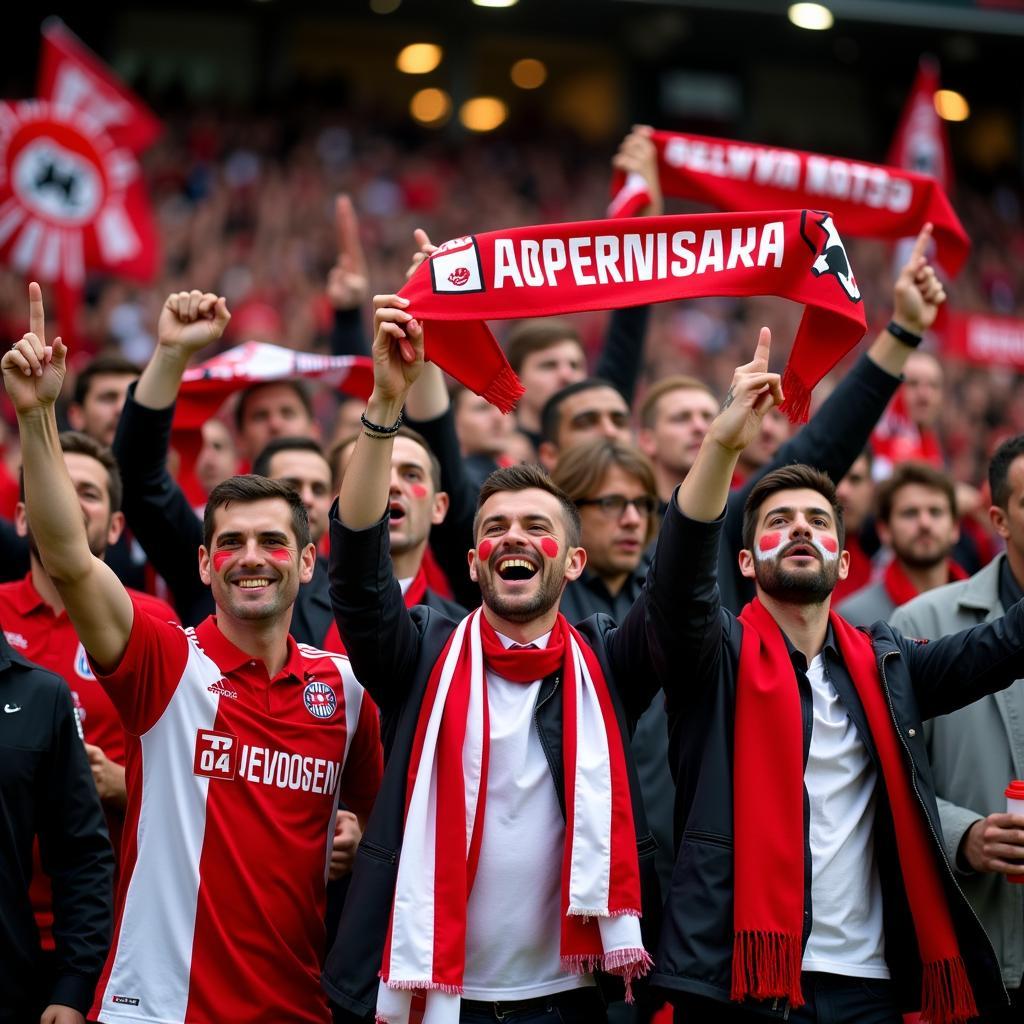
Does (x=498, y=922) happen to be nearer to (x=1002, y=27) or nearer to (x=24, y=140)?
(x=24, y=140)

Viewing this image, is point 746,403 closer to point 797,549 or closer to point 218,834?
point 797,549

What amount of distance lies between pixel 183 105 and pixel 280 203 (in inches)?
115

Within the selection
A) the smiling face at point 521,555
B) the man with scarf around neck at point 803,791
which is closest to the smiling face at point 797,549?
the man with scarf around neck at point 803,791

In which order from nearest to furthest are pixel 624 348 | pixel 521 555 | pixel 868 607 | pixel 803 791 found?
pixel 803 791
pixel 521 555
pixel 868 607
pixel 624 348

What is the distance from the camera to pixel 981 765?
4.29 meters

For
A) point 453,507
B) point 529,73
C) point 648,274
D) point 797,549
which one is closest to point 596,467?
point 453,507

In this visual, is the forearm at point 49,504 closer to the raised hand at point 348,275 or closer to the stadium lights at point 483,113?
the raised hand at point 348,275

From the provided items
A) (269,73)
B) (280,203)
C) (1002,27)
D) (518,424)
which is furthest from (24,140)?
(1002,27)

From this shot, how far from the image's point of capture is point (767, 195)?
607 cm

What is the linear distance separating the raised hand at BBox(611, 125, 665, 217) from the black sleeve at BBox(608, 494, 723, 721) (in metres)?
2.70

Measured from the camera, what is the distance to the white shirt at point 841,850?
3.68 meters

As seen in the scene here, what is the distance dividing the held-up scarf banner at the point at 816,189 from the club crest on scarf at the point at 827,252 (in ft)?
5.60

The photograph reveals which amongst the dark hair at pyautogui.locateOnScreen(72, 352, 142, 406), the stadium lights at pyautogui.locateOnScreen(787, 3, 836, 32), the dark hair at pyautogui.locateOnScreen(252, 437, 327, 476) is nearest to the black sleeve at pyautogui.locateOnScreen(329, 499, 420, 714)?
the dark hair at pyautogui.locateOnScreen(252, 437, 327, 476)

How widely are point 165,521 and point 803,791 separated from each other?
2127mm
